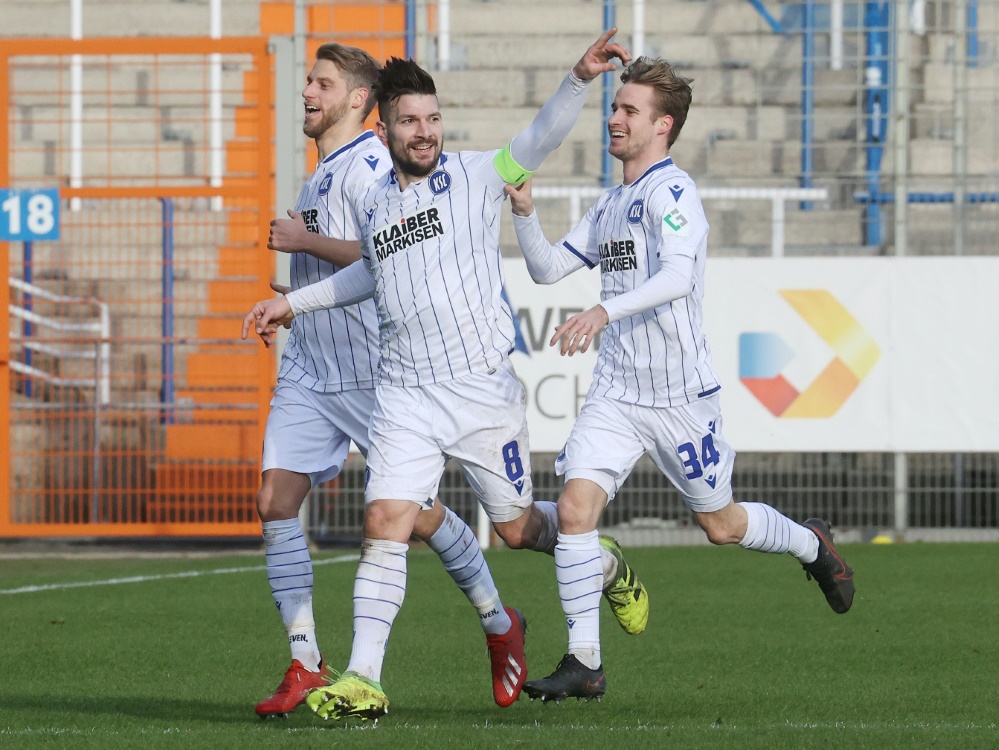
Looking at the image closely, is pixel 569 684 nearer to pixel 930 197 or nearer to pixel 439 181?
pixel 439 181

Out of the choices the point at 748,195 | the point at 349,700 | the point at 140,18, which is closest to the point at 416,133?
the point at 349,700

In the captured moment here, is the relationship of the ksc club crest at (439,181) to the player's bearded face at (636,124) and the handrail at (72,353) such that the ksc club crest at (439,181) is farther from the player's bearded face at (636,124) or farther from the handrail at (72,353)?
the handrail at (72,353)

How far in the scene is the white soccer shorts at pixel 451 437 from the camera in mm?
5016

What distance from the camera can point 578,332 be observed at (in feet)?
15.6

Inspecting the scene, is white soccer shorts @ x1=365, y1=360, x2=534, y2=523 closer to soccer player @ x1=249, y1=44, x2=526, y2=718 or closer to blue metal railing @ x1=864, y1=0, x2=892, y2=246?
soccer player @ x1=249, y1=44, x2=526, y2=718

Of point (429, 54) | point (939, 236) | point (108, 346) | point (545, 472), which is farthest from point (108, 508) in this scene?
point (939, 236)

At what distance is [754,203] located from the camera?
11.4 metres

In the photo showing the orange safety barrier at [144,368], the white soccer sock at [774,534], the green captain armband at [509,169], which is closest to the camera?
the green captain armband at [509,169]

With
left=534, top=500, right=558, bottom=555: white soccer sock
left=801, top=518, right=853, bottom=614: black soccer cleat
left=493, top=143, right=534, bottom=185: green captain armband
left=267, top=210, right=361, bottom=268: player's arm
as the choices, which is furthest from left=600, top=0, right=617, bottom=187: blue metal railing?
left=493, top=143, right=534, bottom=185: green captain armband

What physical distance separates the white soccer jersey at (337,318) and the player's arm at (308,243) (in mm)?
193

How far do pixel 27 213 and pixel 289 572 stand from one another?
6.21m

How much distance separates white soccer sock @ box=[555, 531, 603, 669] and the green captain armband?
1192mm

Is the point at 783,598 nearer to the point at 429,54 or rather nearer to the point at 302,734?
the point at 302,734

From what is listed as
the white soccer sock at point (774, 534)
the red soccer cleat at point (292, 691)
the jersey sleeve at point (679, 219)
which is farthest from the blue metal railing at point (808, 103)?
the red soccer cleat at point (292, 691)
